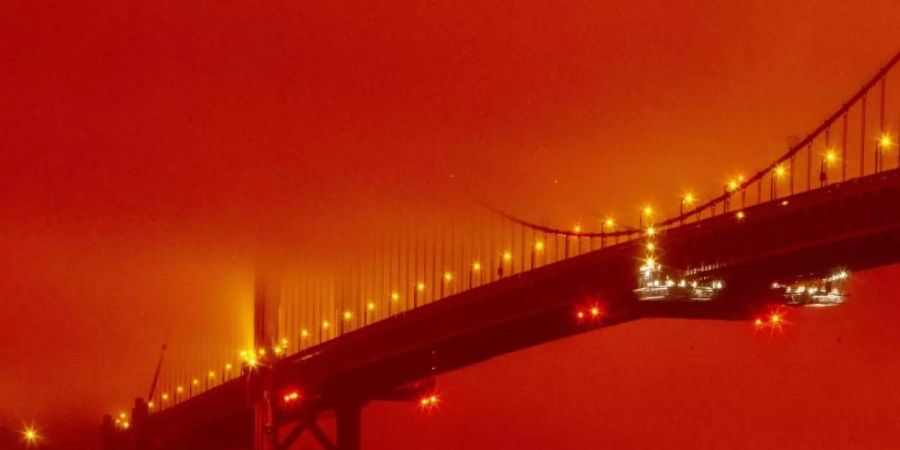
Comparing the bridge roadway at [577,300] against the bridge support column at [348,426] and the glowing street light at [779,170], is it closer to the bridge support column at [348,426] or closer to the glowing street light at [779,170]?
the bridge support column at [348,426]

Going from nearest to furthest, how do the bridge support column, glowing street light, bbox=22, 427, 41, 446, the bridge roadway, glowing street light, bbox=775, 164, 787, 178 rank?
the bridge roadway < glowing street light, bbox=775, 164, 787, 178 < the bridge support column < glowing street light, bbox=22, 427, 41, 446

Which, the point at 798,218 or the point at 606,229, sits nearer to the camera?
the point at 798,218

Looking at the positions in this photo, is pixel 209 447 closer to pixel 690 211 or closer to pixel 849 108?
pixel 690 211

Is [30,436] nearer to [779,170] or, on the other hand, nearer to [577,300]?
[577,300]

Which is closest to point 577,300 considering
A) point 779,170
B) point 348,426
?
point 779,170

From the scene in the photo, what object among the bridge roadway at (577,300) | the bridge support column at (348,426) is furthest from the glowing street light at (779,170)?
the bridge support column at (348,426)

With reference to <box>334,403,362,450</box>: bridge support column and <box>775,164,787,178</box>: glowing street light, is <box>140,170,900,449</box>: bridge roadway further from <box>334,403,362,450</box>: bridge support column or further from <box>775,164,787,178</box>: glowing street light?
<box>775,164,787,178</box>: glowing street light

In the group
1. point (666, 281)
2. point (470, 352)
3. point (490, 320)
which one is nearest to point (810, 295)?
point (666, 281)

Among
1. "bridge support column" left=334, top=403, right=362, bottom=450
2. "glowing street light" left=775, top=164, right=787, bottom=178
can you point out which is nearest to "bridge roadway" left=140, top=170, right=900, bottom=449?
"bridge support column" left=334, top=403, right=362, bottom=450
